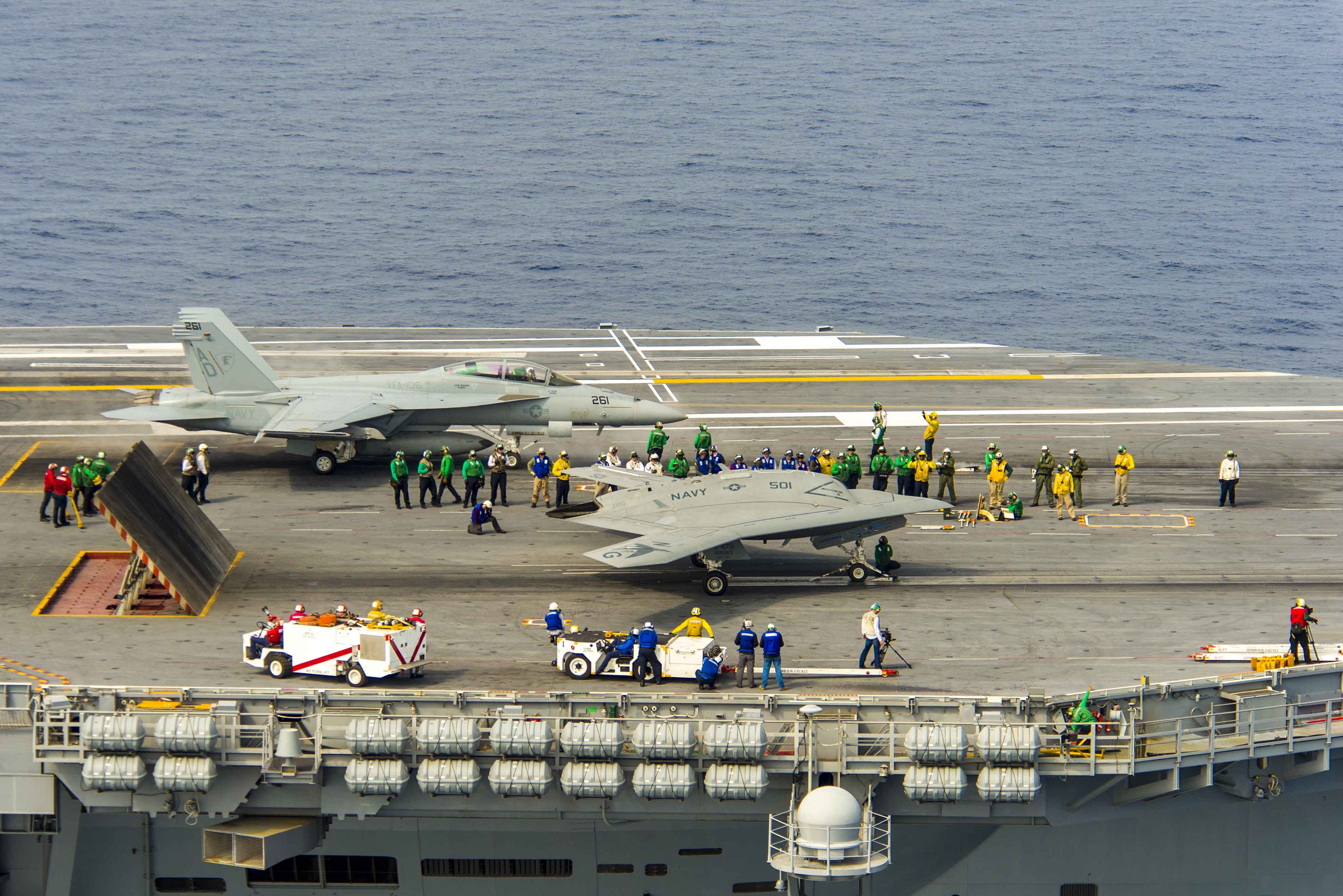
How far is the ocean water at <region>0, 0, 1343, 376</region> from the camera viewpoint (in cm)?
9131

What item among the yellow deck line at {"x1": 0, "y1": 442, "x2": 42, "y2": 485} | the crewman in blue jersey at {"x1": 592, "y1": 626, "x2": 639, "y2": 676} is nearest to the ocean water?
the yellow deck line at {"x1": 0, "y1": 442, "x2": 42, "y2": 485}

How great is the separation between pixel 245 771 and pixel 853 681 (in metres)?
12.0

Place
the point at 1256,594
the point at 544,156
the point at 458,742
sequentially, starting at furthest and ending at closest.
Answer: the point at 544,156, the point at 1256,594, the point at 458,742

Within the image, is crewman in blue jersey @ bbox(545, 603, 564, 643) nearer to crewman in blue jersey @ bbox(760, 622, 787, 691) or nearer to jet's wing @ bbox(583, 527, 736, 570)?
jet's wing @ bbox(583, 527, 736, 570)

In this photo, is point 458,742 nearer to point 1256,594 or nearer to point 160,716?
point 160,716

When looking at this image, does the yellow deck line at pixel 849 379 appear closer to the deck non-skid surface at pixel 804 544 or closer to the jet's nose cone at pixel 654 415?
the deck non-skid surface at pixel 804 544

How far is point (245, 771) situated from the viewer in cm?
2150

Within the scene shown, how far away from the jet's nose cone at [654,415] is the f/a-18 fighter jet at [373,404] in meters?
0.04

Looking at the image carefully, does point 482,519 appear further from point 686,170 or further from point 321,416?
point 686,170

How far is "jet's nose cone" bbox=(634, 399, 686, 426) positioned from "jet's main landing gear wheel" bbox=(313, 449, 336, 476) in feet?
30.6

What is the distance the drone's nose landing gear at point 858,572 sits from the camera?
34.2 meters

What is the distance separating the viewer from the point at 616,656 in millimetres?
27125

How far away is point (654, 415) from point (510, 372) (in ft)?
15.4

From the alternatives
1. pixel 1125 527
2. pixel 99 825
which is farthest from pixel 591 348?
pixel 99 825
